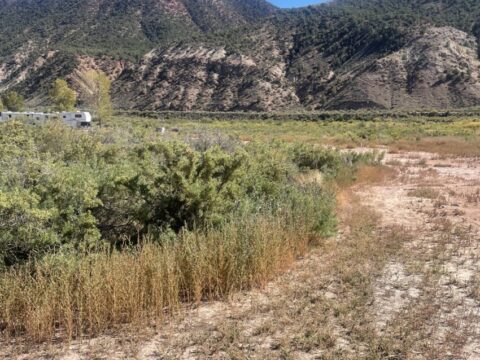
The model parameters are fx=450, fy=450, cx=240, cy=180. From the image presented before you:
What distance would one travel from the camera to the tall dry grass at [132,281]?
4469mm

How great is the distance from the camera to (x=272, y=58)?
290ft

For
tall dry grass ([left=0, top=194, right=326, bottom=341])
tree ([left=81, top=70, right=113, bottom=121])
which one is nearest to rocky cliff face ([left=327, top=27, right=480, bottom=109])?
tree ([left=81, top=70, right=113, bottom=121])

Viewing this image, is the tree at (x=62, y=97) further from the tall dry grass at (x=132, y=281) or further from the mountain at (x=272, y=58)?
the tall dry grass at (x=132, y=281)

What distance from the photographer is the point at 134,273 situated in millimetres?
4793

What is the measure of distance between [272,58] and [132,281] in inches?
3451

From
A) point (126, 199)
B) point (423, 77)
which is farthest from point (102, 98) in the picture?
point (126, 199)

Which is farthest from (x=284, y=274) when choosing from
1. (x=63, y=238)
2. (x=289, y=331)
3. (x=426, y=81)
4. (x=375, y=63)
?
(x=375, y=63)

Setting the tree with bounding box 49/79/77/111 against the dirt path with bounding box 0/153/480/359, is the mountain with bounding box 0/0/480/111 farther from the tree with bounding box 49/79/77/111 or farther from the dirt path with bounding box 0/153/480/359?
the dirt path with bounding box 0/153/480/359

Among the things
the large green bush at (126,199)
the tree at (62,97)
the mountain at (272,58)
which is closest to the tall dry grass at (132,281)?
the large green bush at (126,199)

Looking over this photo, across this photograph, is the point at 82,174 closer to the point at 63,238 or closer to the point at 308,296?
the point at 63,238

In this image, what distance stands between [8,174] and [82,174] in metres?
0.90

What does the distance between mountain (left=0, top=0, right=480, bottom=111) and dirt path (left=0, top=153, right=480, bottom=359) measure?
6466cm

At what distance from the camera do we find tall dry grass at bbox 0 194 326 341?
447cm

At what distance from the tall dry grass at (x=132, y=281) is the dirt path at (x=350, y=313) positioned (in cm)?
23
